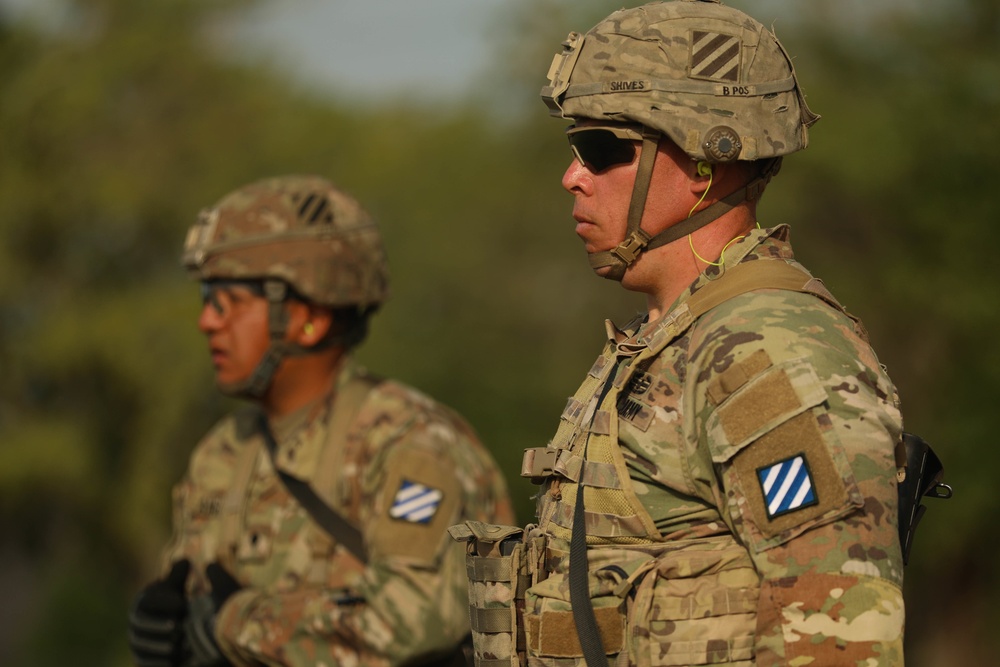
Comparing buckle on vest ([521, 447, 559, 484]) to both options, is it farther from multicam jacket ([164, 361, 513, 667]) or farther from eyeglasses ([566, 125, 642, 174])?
multicam jacket ([164, 361, 513, 667])

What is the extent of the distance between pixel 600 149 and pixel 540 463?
0.85 meters

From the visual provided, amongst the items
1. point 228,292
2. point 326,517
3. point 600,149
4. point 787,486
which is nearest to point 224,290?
point 228,292

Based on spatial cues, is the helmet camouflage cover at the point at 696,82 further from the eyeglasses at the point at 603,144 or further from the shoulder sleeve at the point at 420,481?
the shoulder sleeve at the point at 420,481

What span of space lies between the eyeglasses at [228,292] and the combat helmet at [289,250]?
0.03 m

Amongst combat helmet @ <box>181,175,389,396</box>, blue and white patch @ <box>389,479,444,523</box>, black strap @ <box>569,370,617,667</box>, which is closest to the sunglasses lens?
black strap @ <box>569,370,617,667</box>

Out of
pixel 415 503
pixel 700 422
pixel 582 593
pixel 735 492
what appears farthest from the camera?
pixel 415 503

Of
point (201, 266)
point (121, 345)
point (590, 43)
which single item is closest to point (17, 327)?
point (121, 345)

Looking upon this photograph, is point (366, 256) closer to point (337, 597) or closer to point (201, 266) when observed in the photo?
point (201, 266)

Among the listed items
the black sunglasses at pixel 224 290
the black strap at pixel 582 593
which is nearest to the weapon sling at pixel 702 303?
the black strap at pixel 582 593

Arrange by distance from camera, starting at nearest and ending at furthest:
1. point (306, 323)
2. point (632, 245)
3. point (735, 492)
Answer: point (735, 492) → point (632, 245) → point (306, 323)

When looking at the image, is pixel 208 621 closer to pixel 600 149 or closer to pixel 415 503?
pixel 415 503

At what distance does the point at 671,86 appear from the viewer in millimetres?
4113

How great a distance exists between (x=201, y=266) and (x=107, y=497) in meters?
21.6

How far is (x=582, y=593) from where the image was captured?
12.7ft
